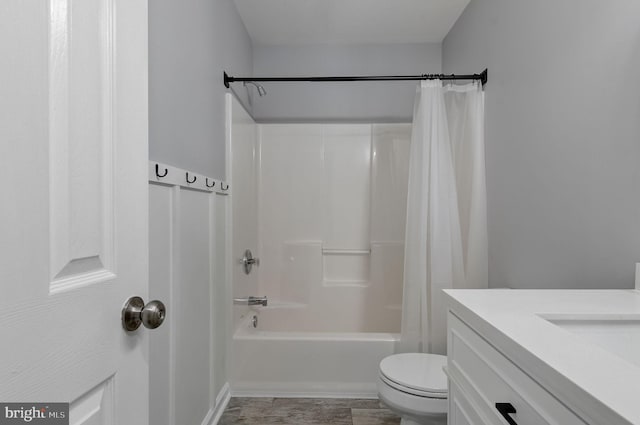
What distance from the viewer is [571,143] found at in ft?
4.28

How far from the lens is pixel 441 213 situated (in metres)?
1.92

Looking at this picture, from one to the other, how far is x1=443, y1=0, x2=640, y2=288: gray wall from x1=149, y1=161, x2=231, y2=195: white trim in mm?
1428

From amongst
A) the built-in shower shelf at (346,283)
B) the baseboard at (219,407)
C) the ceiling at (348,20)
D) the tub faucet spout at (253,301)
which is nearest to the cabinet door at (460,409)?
the baseboard at (219,407)

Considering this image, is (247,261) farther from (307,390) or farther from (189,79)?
(189,79)

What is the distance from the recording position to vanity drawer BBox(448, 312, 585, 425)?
23.7 inches

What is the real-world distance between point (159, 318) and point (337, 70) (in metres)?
2.64

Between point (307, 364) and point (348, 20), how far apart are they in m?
2.23

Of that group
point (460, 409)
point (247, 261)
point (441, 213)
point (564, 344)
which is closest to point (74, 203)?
point (564, 344)

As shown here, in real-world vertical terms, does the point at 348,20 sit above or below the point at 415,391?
above

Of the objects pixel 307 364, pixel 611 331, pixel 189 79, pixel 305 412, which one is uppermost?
pixel 189 79

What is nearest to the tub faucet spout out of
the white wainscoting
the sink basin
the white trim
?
the white wainscoting

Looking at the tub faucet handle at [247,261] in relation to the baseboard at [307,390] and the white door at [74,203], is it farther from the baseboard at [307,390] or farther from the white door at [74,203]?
the white door at [74,203]

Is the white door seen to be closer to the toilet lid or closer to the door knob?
the door knob

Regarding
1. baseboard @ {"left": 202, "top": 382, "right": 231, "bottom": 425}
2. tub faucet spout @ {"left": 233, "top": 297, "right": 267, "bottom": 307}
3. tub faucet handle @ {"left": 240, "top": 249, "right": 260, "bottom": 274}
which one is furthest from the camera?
tub faucet handle @ {"left": 240, "top": 249, "right": 260, "bottom": 274}
